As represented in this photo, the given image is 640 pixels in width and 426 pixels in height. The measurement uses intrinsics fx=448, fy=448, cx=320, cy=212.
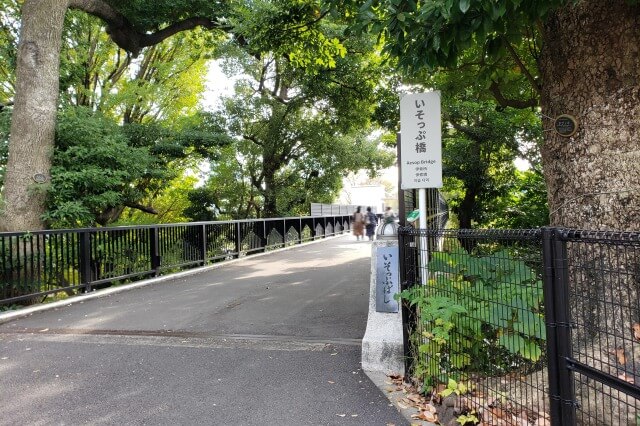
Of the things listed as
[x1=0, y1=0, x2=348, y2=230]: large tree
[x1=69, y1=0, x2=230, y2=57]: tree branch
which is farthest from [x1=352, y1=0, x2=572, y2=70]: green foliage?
[x1=69, y1=0, x2=230, y2=57]: tree branch

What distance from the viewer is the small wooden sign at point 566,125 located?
3.59m

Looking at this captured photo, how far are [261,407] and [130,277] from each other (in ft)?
22.0

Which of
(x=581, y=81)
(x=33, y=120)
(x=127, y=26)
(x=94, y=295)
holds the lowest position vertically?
(x=94, y=295)

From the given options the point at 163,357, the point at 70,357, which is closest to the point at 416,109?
the point at 163,357

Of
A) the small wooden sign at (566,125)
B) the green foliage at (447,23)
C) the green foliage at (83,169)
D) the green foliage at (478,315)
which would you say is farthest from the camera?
the green foliage at (83,169)

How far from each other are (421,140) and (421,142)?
20 millimetres

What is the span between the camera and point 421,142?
4465 millimetres

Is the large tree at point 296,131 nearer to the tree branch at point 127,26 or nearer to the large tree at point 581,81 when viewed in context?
the tree branch at point 127,26

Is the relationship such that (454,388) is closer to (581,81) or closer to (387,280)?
(387,280)

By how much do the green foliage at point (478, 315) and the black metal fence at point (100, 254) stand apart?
6.38 meters

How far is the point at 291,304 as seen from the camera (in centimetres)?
718

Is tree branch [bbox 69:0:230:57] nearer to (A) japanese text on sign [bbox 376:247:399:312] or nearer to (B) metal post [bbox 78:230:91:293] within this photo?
(B) metal post [bbox 78:230:91:293]

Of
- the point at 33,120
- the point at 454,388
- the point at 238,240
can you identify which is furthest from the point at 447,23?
the point at 238,240

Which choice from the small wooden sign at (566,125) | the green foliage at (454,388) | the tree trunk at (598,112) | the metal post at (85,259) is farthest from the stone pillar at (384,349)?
the metal post at (85,259)
